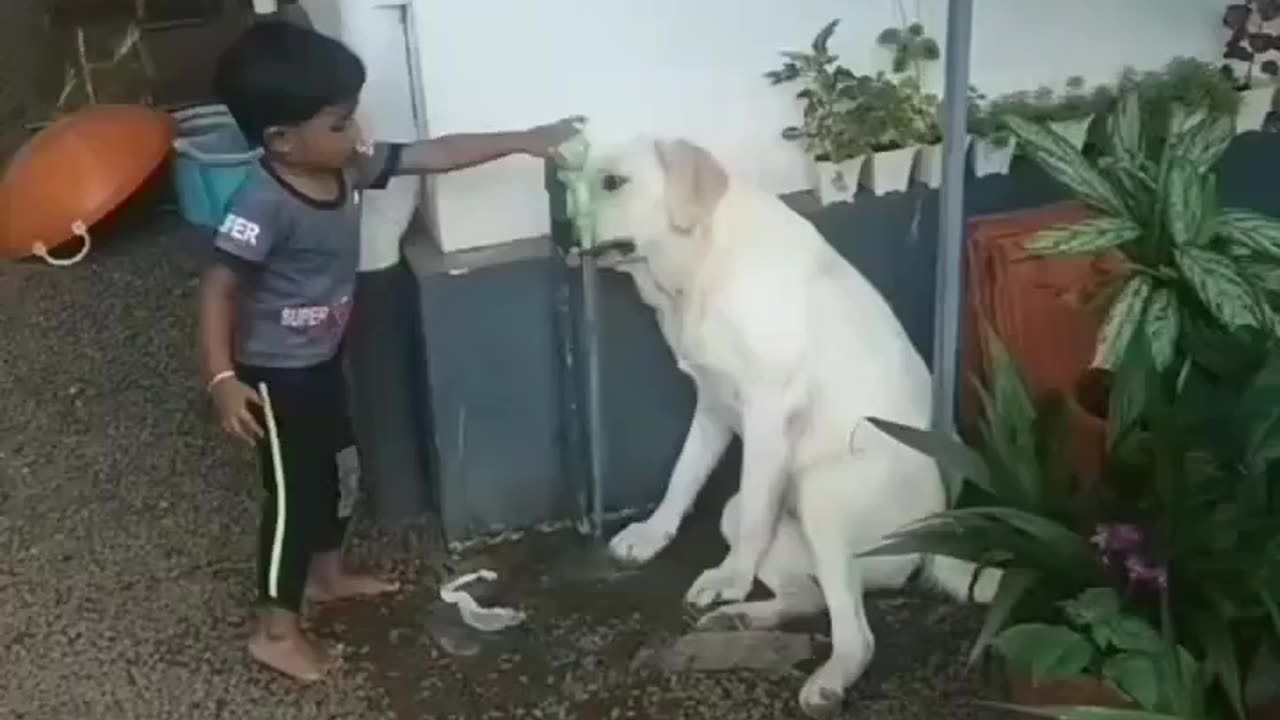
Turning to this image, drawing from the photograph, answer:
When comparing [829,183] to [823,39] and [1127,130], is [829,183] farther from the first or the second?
[1127,130]

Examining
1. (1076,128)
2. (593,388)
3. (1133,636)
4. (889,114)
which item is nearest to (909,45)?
(889,114)

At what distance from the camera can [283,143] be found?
1.83 m

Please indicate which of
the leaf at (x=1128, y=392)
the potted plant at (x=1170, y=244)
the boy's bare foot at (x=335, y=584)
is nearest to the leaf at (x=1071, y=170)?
the potted plant at (x=1170, y=244)

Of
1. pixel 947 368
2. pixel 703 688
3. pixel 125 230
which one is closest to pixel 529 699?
pixel 703 688

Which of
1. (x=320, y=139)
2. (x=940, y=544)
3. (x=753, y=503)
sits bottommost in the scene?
(x=753, y=503)

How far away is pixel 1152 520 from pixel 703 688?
1.70ft

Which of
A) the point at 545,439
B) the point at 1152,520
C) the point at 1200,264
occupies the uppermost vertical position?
the point at 1200,264

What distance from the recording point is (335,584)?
2092 mm

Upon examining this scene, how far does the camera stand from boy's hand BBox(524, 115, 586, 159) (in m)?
1.95

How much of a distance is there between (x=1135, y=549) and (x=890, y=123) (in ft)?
2.35

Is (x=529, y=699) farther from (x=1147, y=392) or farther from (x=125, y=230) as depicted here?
(x=125, y=230)

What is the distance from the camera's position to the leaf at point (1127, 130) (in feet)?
5.52

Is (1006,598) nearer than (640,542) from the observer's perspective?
Yes

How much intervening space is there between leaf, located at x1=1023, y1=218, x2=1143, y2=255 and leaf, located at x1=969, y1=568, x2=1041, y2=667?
0.92 ft
